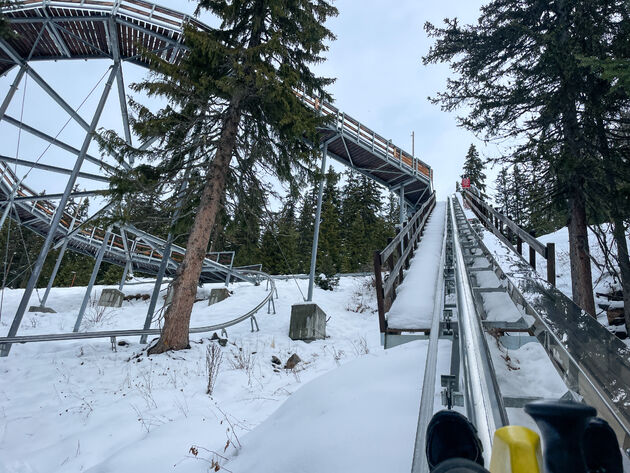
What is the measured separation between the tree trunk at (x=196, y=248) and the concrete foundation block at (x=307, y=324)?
3504mm

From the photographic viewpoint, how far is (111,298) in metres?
18.9

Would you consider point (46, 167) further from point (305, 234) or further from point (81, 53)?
point (305, 234)

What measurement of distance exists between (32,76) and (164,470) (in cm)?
1392

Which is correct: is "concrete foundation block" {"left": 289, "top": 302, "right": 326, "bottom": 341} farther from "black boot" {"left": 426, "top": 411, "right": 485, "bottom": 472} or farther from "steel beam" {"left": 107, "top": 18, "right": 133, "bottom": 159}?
"black boot" {"left": 426, "top": 411, "right": 485, "bottom": 472}

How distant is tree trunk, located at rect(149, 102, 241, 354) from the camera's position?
8.47 metres

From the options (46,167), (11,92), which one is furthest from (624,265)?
(11,92)

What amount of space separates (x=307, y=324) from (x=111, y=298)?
1395cm

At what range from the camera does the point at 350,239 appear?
131 ft

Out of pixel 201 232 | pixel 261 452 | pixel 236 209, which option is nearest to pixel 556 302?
pixel 261 452

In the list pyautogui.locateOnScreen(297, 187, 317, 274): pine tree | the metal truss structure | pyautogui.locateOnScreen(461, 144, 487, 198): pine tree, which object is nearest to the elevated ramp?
the metal truss structure

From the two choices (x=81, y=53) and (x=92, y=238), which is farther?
(x=92, y=238)

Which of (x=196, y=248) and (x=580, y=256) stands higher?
(x=580, y=256)

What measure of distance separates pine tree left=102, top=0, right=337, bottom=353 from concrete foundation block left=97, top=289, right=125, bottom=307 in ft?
40.7

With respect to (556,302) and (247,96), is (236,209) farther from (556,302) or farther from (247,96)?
(556,302)
